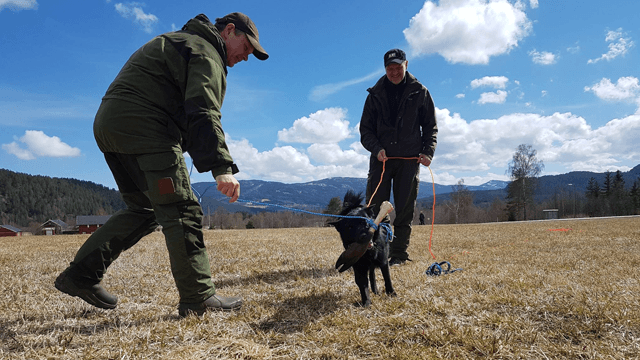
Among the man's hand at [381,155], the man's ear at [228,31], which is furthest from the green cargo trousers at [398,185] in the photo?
the man's ear at [228,31]

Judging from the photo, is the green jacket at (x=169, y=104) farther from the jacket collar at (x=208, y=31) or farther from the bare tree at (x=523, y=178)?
the bare tree at (x=523, y=178)

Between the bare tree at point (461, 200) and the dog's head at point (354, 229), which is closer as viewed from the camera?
the dog's head at point (354, 229)

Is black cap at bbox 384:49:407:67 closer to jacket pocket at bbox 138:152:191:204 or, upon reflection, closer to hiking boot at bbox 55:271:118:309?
jacket pocket at bbox 138:152:191:204

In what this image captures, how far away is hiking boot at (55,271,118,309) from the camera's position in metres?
2.78

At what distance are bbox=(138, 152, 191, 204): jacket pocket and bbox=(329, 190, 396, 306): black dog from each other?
138cm

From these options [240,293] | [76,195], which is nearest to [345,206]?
[240,293]

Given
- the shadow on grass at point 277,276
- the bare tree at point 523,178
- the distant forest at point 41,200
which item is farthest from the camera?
the distant forest at point 41,200

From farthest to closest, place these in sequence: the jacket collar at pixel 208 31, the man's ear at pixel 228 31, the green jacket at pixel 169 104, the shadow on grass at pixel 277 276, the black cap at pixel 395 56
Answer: the black cap at pixel 395 56 < the shadow on grass at pixel 277 276 < the man's ear at pixel 228 31 < the jacket collar at pixel 208 31 < the green jacket at pixel 169 104

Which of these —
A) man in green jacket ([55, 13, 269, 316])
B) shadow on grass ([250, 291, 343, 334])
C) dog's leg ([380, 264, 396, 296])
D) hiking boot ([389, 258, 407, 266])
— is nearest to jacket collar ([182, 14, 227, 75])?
man in green jacket ([55, 13, 269, 316])

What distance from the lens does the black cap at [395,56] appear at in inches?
181

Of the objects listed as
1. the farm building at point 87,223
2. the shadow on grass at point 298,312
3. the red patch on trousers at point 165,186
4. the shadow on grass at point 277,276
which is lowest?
the farm building at point 87,223

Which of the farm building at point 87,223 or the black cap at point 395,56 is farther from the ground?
the black cap at point 395,56

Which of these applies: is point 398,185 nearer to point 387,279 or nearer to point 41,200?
point 387,279

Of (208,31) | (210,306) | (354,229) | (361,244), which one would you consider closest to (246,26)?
(208,31)
